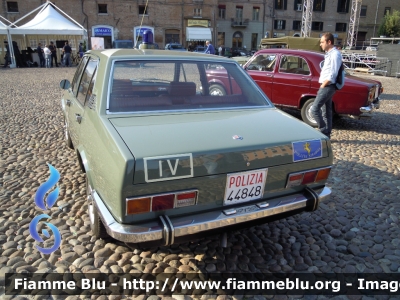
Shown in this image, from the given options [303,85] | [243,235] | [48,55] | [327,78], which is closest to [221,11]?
[48,55]

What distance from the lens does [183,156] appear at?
214 centimetres

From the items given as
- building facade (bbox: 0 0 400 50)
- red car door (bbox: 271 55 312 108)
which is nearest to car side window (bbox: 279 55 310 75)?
red car door (bbox: 271 55 312 108)

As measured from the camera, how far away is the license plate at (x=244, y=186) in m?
2.31

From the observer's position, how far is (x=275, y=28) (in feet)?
158

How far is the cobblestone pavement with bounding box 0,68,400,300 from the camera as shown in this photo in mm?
2717

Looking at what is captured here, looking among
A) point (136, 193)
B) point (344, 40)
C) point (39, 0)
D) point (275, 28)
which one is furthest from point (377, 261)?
point (344, 40)

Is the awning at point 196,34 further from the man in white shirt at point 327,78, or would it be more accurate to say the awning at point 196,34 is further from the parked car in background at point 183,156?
the parked car in background at point 183,156

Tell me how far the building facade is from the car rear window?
3305 centimetres

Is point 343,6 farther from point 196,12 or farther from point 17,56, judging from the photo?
point 17,56

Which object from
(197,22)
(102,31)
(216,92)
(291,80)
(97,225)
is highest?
(197,22)

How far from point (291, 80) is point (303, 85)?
0.99 ft

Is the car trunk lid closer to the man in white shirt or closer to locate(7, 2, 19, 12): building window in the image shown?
the man in white shirt

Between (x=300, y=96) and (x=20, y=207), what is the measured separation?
562 cm

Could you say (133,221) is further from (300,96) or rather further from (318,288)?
(300,96)
